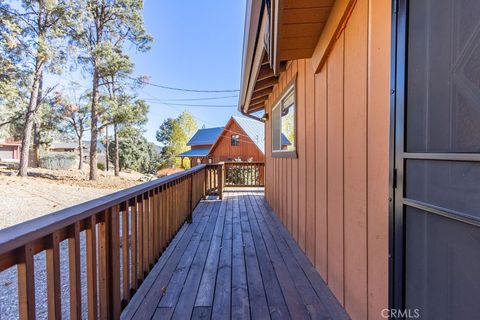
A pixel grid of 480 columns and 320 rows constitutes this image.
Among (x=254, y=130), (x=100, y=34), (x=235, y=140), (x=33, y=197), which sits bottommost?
(x=33, y=197)

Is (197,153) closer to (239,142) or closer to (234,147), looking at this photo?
(234,147)

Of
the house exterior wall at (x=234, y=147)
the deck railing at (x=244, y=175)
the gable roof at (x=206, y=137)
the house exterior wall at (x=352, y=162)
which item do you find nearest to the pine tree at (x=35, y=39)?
the deck railing at (x=244, y=175)

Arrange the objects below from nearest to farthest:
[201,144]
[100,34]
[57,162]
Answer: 1. [100,34]
2. [57,162]
3. [201,144]

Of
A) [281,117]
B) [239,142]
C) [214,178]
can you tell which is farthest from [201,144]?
[281,117]

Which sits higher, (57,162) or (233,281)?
(57,162)

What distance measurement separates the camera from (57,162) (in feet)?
63.0

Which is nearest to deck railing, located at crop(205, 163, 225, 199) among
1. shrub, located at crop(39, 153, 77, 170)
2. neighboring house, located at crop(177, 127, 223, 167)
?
neighboring house, located at crop(177, 127, 223, 167)

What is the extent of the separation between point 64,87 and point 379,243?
52.5 ft

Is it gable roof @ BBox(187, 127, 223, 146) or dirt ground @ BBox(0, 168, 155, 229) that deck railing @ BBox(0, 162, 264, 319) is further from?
gable roof @ BBox(187, 127, 223, 146)

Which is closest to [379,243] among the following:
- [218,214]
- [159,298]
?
[159,298]

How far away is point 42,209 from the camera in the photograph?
18.9 feet

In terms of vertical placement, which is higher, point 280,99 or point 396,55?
point 280,99

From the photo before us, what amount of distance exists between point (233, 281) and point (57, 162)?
21.9m

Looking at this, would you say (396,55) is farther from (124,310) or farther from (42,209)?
(42,209)
